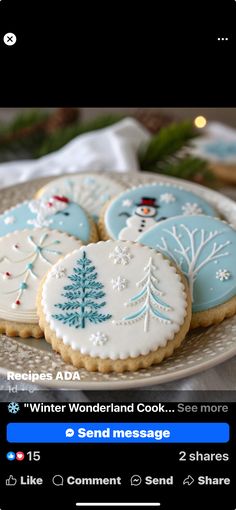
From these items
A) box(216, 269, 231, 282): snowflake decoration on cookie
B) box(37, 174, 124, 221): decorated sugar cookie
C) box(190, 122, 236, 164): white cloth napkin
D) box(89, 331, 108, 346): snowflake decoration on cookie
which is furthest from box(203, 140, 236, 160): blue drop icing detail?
box(89, 331, 108, 346): snowflake decoration on cookie

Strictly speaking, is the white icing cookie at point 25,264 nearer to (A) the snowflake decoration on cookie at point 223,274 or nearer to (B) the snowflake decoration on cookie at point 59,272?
(B) the snowflake decoration on cookie at point 59,272

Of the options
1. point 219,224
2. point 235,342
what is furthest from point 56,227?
point 235,342
